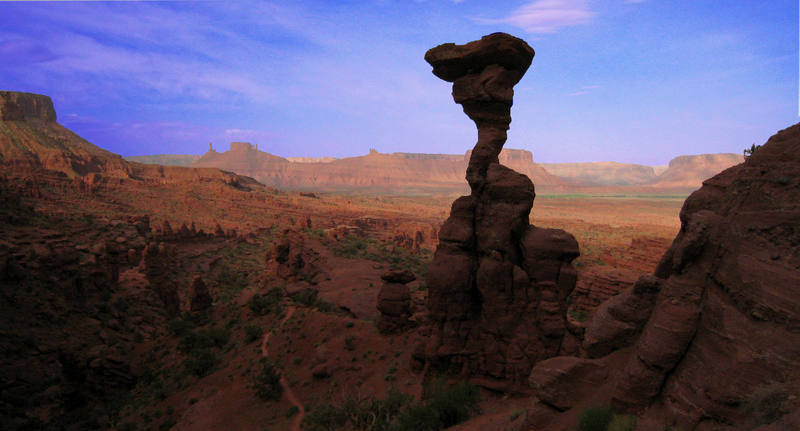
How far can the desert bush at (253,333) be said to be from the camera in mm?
20547

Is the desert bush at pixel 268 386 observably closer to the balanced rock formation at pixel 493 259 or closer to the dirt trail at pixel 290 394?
the dirt trail at pixel 290 394

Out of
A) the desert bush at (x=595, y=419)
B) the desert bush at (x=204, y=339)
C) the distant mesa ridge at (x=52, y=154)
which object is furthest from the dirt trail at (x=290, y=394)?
the distant mesa ridge at (x=52, y=154)

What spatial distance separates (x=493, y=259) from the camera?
1271cm

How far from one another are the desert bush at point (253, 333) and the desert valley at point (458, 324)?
8 cm

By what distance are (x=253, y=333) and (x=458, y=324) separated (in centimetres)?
1235

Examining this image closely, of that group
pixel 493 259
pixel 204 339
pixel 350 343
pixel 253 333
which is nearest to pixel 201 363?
pixel 204 339

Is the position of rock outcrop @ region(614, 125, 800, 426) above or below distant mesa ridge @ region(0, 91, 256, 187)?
below

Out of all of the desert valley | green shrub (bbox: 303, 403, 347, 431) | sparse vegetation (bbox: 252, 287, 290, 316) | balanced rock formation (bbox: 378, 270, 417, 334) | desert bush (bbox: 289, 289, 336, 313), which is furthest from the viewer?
desert bush (bbox: 289, 289, 336, 313)

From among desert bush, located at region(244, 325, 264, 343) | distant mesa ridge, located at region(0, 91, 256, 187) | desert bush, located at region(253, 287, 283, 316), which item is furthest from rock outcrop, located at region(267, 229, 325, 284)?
distant mesa ridge, located at region(0, 91, 256, 187)

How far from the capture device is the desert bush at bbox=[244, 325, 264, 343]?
20547 mm

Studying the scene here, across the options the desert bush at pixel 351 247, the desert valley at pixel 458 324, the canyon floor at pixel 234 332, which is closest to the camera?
the desert valley at pixel 458 324

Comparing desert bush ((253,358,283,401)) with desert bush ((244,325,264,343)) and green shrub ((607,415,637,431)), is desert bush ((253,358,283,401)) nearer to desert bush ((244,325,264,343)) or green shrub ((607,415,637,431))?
desert bush ((244,325,264,343))

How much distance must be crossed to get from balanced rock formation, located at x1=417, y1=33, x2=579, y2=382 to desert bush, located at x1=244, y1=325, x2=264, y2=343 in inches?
430

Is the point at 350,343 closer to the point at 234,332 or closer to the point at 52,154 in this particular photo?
the point at 234,332
